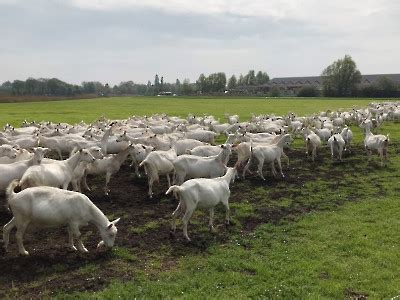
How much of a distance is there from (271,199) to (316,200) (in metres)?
1.62

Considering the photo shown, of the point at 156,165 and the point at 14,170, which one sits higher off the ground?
the point at 14,170

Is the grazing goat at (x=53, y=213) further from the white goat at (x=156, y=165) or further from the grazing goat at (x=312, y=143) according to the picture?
the grazing goat at (x=312, y=143)

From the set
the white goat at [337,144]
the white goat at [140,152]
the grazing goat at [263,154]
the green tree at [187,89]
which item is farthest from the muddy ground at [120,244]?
the green tree at [187,89]

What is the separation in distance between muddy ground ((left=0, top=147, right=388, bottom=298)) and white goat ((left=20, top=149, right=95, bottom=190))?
1.51 m

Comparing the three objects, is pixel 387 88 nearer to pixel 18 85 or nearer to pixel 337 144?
pixel 337 144

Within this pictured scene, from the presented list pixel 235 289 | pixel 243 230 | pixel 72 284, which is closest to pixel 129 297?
pixel 72 284

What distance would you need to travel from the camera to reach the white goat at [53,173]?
12854 mm

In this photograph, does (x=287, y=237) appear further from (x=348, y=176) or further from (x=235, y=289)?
(x=348, y=176)

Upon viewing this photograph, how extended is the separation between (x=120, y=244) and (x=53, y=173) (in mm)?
3810

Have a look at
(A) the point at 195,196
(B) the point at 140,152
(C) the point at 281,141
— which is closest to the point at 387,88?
(C) the point at 281,141

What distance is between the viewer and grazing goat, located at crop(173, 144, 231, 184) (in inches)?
613

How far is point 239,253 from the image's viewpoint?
35.5 ft

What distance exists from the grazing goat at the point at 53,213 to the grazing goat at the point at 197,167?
507 cm

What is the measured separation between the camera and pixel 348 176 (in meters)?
19.6
